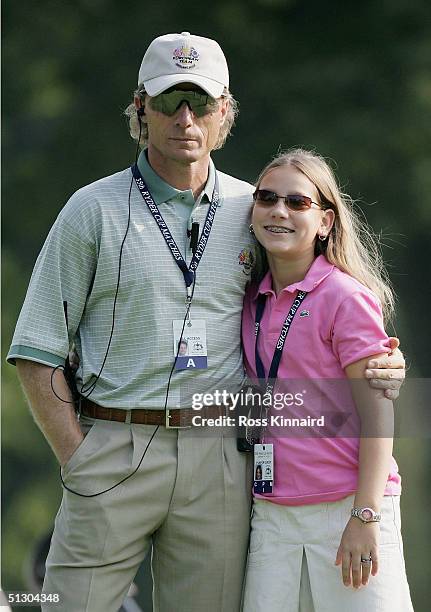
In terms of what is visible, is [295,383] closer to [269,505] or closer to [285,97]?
[269,505]

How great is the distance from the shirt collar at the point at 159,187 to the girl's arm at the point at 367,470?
578 millimetres

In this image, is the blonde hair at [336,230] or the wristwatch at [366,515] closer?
the wristwatch at [366,515]

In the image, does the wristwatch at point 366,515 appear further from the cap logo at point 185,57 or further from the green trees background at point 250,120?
the green trees background at point 250,120

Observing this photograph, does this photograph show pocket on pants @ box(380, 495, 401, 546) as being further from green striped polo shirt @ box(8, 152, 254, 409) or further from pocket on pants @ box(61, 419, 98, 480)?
pocket on pants @ box(61, 419, 98, 480)

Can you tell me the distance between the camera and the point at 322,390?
2.57 metres

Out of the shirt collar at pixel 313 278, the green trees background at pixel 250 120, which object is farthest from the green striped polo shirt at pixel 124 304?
the green trees background at pixel 250 120

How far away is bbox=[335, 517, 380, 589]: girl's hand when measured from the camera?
244cm

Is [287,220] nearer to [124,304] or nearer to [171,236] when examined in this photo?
[171,236]

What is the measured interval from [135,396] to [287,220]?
21.5 inches

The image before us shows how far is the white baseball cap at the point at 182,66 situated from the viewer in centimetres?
275

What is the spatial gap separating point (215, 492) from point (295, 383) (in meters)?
0.32

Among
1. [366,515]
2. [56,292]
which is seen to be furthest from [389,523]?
[56,292]

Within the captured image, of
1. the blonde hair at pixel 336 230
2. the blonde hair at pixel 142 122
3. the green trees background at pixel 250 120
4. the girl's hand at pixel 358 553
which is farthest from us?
the green trees background at pixel 250 120

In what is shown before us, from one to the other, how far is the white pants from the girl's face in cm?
60
